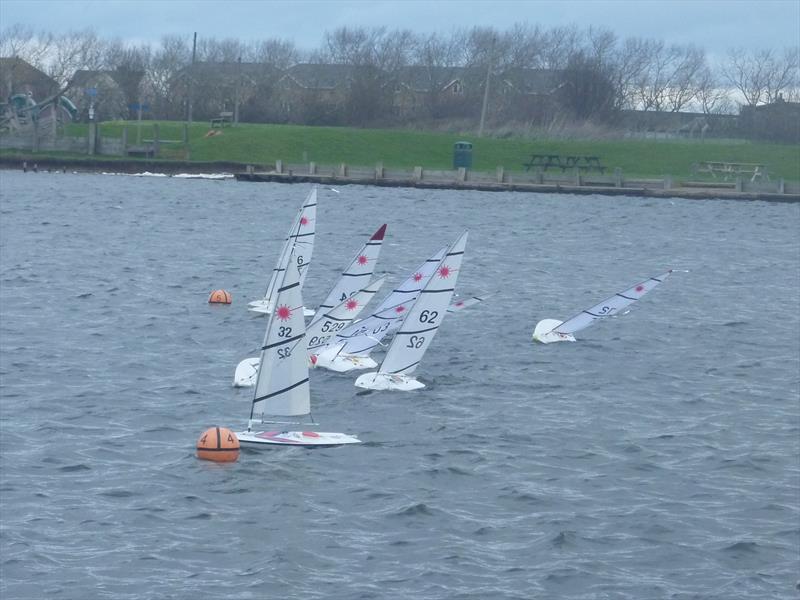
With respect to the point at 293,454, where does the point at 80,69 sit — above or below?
above

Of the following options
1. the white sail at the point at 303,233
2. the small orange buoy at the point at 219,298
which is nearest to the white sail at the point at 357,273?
the white sail at the point at 303,233

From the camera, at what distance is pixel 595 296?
31.8m

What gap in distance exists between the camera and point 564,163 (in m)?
82.9

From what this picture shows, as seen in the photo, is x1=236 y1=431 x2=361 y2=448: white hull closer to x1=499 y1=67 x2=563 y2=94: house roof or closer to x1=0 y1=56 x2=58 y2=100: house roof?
x1=0 y1=56 x2=58 y2=100: house roof

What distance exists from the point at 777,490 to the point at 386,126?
9210 cm

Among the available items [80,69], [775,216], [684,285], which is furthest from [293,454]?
[80,69]

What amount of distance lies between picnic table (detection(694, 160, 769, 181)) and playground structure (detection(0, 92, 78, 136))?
41438mm

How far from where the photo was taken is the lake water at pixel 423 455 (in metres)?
12.5

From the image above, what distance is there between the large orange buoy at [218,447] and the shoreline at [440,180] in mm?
54662

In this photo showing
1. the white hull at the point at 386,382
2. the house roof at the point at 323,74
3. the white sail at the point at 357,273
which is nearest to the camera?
the white hull at the point at 386,382

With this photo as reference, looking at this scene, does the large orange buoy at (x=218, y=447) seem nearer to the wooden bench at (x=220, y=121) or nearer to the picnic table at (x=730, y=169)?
the picnic table at (x=730, y=169)

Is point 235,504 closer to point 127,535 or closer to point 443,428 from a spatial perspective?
point 127,535

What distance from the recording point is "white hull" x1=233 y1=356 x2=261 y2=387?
64.8 feet

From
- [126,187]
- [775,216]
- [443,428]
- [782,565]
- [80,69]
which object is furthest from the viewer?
[80,69]
